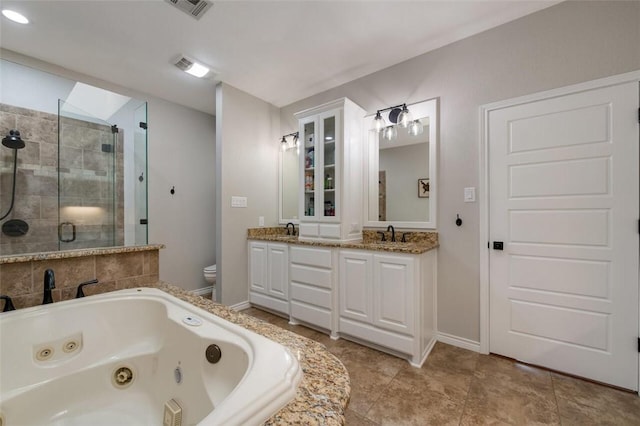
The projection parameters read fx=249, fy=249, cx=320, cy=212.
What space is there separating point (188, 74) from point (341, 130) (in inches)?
66.6

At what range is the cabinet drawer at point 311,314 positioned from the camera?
2.21 meters

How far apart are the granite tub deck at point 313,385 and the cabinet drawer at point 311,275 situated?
114 cm

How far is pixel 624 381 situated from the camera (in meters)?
1.49

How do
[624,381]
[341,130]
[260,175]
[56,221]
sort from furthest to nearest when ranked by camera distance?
[260,175]
[341,130]
[56,221]
[624,381]

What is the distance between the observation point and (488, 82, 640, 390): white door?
149cm

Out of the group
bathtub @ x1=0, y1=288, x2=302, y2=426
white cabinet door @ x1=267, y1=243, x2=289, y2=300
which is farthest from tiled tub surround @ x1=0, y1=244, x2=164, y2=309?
white cabinet door @ x1=267, y1=243, x2=289, y2=300

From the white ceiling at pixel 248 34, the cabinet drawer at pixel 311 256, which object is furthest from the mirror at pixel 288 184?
the white ceiling at pixel 248 34

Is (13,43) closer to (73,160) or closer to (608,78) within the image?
(73,160)

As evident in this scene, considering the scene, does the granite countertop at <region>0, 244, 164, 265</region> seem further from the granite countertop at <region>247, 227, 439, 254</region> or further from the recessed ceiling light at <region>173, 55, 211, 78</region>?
the recessed ceiling light at <region>173, 55, 211, 78</region>

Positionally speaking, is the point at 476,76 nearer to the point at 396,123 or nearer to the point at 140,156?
the point at 396,123

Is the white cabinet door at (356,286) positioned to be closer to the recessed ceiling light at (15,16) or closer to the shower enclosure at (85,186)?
the shower enclosure at (85,186)

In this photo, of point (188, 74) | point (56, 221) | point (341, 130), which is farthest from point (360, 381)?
point (188, 74)

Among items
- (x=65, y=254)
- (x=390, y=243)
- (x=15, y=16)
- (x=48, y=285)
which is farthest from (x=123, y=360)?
(x=15, y=16)

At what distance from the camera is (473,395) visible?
4.80 ft
